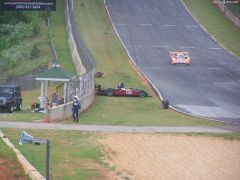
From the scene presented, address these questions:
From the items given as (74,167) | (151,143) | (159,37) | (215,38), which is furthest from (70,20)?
(74,167)

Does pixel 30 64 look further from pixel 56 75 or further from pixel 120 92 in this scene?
pixel 56 75

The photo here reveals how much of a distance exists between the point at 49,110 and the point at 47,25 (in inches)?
1831

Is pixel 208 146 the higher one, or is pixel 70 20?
pixel 70 20

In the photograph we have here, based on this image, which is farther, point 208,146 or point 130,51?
point 130,51

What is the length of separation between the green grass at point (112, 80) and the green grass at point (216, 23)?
11672mm

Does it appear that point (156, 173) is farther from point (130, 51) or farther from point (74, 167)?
point (130, 51)

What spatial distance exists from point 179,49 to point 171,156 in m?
48.4

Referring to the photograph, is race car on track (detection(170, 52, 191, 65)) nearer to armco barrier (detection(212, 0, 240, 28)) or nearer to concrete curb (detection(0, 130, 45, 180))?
armco barrier (detection(212, 0, 240, 28))

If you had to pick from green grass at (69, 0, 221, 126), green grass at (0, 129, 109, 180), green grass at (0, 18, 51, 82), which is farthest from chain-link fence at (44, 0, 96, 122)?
green grass at (0, 129, 109, 180)

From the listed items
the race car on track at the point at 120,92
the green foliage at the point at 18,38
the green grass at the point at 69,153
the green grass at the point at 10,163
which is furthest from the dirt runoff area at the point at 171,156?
the green foliage at the point at 18,38

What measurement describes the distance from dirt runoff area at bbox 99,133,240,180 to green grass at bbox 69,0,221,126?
6265 mm

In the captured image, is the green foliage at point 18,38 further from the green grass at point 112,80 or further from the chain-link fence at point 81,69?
the green grass at point 112,80

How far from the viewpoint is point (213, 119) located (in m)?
42.1

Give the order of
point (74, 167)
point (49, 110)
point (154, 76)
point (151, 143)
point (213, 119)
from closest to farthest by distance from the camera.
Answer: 1. point (74, 167)
2. point (151, 143)
3. point (49, 110)
4. point (213, 119)
5. point (154, 76)
